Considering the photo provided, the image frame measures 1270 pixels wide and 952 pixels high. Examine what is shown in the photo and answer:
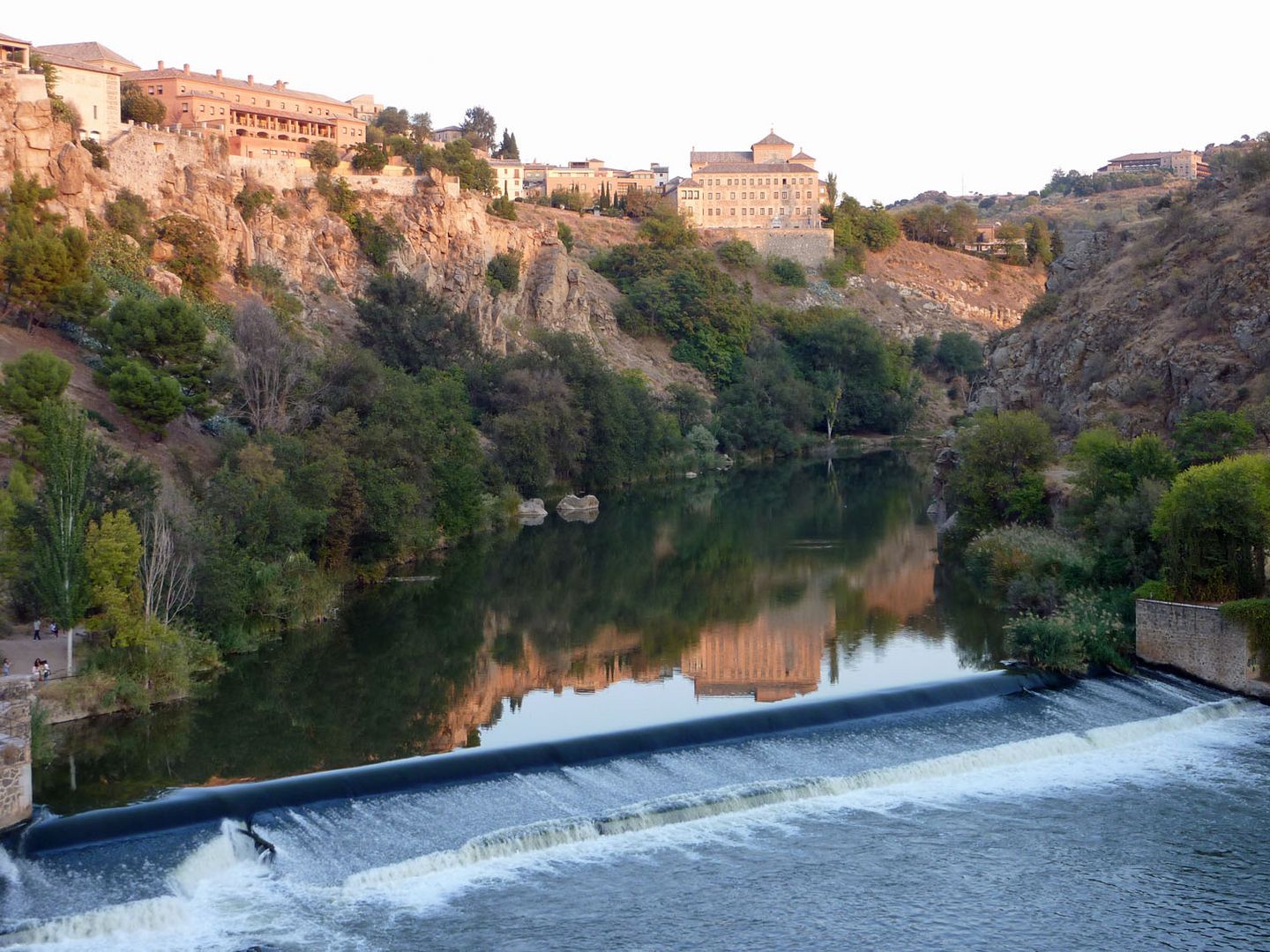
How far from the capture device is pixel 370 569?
3188cm

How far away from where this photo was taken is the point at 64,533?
20.4 meters

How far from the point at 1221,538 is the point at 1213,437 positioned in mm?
7597

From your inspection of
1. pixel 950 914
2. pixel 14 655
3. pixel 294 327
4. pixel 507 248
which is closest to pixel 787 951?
pixel 950 914

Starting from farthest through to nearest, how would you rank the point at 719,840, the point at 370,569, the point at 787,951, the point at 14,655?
the point at 370,569 → the point at 14,655 → the point at 719,840 → the point at 787,951

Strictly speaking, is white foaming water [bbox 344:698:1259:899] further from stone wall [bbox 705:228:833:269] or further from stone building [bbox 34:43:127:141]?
stone wall [bbox 705:228:833:269]

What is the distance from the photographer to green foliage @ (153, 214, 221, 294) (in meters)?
46.2

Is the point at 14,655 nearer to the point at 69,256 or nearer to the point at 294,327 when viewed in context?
the point at 69,256

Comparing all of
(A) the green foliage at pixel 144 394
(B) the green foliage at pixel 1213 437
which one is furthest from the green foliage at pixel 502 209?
(B) the green foliage at pixel 1213 437

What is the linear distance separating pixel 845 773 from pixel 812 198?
82197 mm

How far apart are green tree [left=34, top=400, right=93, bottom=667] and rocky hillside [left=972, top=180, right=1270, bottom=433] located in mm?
26290

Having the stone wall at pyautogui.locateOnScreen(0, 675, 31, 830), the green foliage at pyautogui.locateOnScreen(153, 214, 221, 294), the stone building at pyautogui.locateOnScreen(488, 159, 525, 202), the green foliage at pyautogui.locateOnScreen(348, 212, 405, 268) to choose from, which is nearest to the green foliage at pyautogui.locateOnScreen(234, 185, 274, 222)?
the green foliage at pyautogui.locateOnScreen(348, 212, 405, 268)

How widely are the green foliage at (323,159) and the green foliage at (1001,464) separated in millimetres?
37790

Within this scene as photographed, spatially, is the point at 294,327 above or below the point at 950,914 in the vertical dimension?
above

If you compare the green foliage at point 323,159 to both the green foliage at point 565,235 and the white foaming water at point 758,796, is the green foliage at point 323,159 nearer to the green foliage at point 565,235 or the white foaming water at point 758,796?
the green foliage at point 565,235
